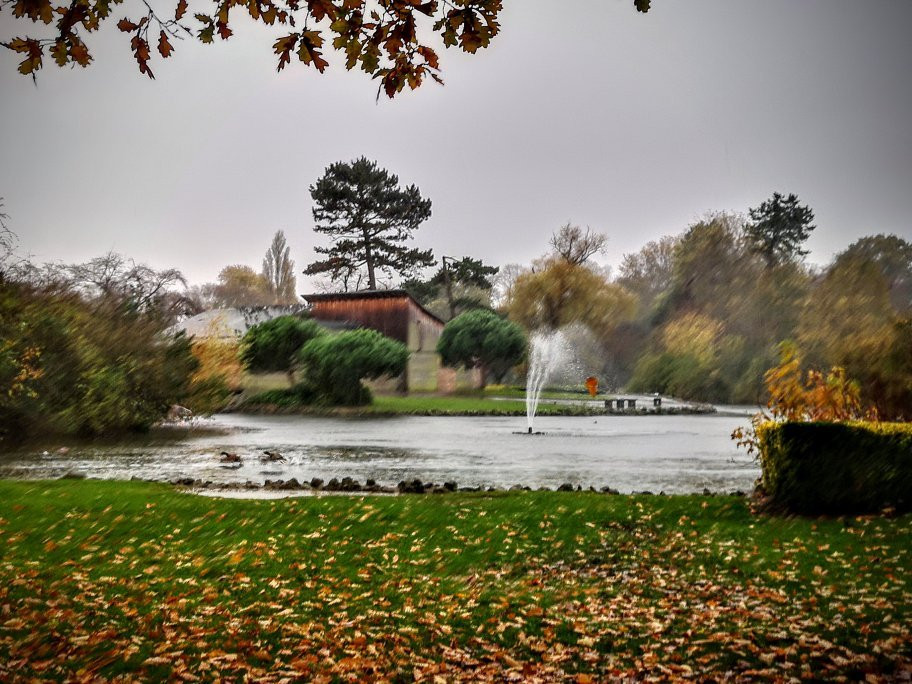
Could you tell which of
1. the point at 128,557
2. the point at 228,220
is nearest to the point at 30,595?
the point at 128,557

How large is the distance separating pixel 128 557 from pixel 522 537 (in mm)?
3820

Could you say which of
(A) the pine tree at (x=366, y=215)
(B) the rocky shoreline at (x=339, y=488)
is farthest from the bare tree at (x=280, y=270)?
(B) the rocky shoreline at (x=339, y=488)

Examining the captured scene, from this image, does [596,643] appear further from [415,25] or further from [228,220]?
[228,220]

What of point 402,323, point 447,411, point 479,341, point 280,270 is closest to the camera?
point 447,411

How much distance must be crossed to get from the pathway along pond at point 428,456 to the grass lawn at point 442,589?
3.75 meters

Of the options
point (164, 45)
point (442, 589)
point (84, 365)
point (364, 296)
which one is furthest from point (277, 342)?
point (164, 45)

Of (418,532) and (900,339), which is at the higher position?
(900,339)

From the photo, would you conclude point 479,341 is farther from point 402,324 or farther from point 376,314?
point 376,314

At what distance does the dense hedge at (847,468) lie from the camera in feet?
27.3

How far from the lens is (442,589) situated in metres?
6.08

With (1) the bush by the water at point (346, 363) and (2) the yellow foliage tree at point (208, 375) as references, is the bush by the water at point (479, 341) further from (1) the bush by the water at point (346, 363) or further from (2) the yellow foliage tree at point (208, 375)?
(2) the yellow foliage tree at point (208, 375)

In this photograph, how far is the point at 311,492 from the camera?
10.6 m

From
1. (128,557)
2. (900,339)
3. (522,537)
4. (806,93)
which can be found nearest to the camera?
(128,557)

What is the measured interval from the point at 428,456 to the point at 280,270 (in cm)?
6381
